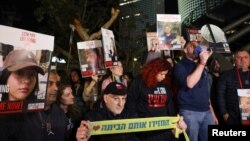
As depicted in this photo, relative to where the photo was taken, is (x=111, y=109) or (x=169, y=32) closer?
(x=111, y=109)

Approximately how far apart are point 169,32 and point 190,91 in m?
1.86

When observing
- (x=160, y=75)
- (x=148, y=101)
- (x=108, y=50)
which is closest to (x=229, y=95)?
(x=160, y=75)

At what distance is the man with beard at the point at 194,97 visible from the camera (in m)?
5.32

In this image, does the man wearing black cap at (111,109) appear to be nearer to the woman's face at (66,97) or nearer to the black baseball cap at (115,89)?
the black baseball cap at (115,89)

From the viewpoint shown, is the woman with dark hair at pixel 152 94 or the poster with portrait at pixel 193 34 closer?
the woman with dark hair at pixel 152 94

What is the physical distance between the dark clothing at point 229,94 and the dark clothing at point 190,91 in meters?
0.80

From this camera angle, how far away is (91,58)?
24.3ft

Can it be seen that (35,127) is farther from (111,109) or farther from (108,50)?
(108,50)

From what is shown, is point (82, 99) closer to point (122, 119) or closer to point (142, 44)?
point (122, 119)

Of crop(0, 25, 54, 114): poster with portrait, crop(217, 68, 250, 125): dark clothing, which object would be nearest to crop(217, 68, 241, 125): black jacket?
crop(217, 68, 250, 125): dark clothing

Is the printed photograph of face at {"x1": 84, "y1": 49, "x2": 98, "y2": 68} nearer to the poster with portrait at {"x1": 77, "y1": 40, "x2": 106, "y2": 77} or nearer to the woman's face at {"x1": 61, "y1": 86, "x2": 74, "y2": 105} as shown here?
the poster with portrait at {"x1": 77, "y1": 40, "x2": 106, "y2": 77}

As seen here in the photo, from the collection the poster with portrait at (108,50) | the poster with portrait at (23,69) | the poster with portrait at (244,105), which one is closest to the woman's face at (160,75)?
the poster with portrait at (244,105)

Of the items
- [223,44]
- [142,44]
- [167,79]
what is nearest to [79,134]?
[167,79]

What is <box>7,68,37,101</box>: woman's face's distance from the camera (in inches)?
135
